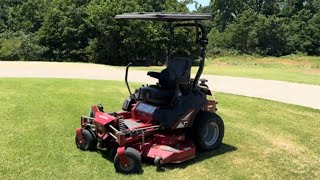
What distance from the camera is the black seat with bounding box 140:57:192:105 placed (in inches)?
274

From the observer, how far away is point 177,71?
7012 millimetres

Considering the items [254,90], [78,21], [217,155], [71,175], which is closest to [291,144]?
[217,155]

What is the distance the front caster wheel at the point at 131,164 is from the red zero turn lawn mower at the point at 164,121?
0.08 meters

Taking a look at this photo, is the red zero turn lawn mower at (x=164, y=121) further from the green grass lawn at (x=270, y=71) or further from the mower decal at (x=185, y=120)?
the green grass lawn at (x=270, y=71)

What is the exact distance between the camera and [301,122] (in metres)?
10.2

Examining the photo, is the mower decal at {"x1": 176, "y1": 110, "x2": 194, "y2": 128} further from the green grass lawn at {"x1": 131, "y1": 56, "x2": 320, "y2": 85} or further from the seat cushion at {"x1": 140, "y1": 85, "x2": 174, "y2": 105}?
the green grass lawn at {"x1": 131, "y1": 56, "x2": 320, "y2": 85}

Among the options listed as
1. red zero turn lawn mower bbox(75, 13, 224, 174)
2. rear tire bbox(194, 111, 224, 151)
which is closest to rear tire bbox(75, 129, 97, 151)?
red zero turn lawn mower bbox(75, 13, 224, 174)

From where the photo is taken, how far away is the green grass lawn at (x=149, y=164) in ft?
20.8

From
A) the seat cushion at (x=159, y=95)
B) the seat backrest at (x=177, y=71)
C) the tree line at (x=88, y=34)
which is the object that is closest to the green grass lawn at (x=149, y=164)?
the seat cushion at (x=159, y=95)

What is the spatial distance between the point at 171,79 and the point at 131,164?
1.59m

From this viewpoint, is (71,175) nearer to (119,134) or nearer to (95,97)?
(119,134)

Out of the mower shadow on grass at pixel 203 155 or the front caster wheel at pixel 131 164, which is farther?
the mower shadow on grass at pixel 203 155

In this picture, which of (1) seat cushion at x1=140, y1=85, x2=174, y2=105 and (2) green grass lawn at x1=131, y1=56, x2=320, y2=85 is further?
(2) green grass lawn at x1=131, y1=56, x2=320, y2=85

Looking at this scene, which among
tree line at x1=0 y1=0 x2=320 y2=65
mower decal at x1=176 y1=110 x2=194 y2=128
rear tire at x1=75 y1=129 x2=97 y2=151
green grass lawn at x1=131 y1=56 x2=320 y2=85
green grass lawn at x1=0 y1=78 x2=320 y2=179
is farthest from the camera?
tree line at x1=0 y1=0 x2=320 y2=65
